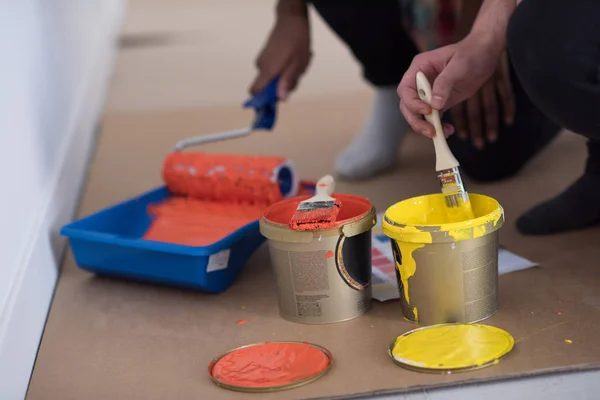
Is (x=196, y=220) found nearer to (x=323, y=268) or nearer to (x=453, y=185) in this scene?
(x=323, y=268)

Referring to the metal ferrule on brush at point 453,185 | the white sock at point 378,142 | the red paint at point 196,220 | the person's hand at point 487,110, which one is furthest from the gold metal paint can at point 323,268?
the white sock at point 378,142

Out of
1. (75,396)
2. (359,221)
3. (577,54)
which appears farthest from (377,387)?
(577,54)

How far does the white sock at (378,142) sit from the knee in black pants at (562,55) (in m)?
0.65

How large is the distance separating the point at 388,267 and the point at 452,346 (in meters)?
0.31

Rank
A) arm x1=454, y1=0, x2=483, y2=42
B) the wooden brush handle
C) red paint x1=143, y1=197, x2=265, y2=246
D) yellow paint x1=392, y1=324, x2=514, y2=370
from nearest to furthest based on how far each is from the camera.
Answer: yellow paint x1=392, y1=324, x2=514, y2=370, the wooden brush handle, red paint x1=143, y1=197, x2=265, y2=246, arm x1=454, y1=0, x2=483, y2=42

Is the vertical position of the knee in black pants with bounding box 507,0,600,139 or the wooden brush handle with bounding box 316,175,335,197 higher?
the knee in black pants with bounding box 507,0,600,139

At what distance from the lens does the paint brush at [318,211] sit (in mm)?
1068

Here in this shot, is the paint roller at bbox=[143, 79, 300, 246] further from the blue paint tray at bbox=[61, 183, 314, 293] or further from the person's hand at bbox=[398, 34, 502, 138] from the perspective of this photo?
the person's hand at bbox=[398, 34, 502, 138]

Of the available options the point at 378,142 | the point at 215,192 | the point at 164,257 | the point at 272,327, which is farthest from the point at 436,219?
the point at 378,142

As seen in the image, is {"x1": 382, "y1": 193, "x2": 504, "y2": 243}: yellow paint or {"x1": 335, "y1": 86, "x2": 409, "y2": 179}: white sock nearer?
{"x1": 382, "y1": 193, "x2": 504, "y2": 243}: yellow paint

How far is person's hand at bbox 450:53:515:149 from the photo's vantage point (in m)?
1.50

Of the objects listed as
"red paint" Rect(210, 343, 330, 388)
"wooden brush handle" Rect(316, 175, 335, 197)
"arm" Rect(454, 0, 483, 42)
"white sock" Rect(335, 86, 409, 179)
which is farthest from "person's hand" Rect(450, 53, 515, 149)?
"red paint" Rect(210, 343, 330, 388)

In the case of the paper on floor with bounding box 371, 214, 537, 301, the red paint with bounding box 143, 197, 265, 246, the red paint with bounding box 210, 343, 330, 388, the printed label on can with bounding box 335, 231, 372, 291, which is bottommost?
the paper on floor with bounding box 371, 214, 537, 301

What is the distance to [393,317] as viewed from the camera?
3.68ft
